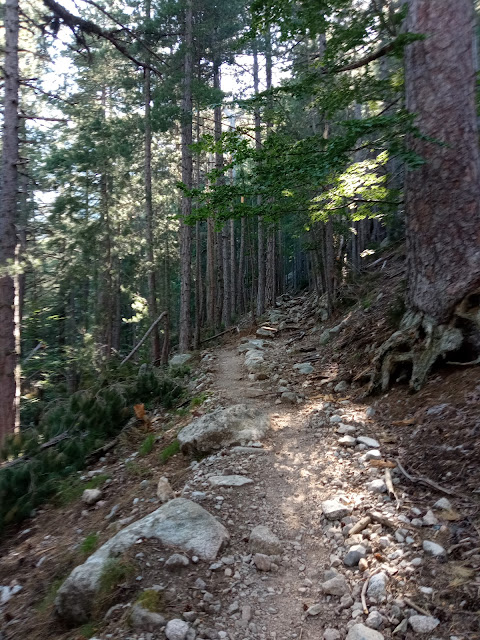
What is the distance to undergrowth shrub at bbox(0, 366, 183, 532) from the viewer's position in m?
5.51

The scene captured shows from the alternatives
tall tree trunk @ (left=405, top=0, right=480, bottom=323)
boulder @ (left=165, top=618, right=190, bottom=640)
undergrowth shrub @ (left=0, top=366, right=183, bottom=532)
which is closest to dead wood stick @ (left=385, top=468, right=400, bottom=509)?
boulder @ (left=165, top=618, right=190, bottom=640)

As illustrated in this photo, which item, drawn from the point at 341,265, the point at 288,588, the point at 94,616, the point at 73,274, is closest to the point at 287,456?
the point at 288,588

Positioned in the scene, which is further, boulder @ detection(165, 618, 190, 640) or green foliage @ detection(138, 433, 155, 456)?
green foliage @ detection(138, 433, 155, 456)

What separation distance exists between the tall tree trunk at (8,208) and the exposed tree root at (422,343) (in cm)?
669

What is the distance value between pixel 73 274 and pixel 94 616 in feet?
54.2

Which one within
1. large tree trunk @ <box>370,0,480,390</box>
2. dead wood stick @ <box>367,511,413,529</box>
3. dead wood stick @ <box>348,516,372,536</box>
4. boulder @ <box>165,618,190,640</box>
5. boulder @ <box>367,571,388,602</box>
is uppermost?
large tree trunk @ <box>370,0,480,390</box>

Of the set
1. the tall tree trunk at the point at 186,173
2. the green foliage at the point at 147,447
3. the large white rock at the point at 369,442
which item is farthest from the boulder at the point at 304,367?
the tall tree trunk at the point at 186,173

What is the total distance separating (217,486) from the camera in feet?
13.3

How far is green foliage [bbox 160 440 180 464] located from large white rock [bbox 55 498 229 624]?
1699mm

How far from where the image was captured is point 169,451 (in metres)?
5.34

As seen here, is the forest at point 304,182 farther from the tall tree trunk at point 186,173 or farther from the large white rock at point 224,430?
the large white rock at point 224,430

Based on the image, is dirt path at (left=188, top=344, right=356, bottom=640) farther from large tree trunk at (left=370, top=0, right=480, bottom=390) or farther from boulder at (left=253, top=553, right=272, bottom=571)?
large tree trunk at (left=370, top=0, right=480, bottom=390)

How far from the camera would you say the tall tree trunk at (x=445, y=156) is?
480 centimetres

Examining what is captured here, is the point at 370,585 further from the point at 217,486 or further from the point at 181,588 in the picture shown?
the point at 217,486
